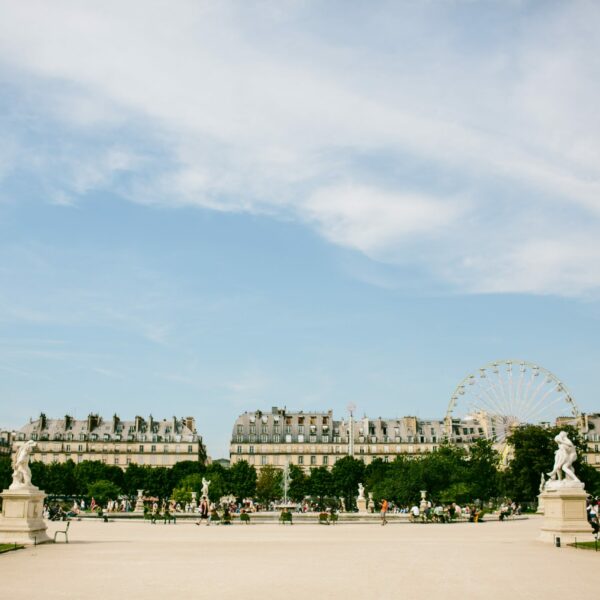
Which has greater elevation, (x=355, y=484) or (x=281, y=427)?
(x=281, y=427)

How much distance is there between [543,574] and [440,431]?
10729 centimetres

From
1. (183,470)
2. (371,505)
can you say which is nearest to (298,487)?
(183,470)

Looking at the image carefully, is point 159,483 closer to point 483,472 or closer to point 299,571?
point 483,472

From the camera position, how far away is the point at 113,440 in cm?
11712

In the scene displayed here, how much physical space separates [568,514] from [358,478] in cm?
7616

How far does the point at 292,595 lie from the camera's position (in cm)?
1325

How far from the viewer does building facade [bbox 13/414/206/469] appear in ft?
380

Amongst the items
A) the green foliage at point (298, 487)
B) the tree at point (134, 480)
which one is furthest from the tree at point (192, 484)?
the green foliage at point (298, 487)

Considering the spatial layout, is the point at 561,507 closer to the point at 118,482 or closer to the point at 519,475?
the point at 519,475

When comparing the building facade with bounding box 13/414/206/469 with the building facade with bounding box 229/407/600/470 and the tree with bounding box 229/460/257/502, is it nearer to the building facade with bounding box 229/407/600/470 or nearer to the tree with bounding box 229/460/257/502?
the building facade with bounding box 229/407/600/470

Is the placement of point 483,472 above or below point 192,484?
above

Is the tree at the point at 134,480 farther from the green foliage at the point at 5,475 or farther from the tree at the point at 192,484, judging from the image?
the green foliage at the point at 5,475

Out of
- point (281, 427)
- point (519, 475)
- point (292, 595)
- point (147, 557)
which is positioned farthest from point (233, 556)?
point (281, 427)

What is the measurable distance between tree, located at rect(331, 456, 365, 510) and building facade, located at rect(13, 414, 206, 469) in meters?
25.9
